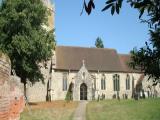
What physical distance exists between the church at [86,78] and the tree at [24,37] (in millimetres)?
13997

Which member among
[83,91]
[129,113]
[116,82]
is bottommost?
[129,113]

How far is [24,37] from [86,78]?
20881mm

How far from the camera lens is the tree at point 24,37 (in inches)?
1663

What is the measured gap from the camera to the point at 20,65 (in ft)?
140

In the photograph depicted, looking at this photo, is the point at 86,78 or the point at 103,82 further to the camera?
the point at 103,82

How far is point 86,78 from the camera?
2425 inches

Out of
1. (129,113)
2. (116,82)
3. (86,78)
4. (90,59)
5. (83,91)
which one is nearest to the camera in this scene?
(129,113)

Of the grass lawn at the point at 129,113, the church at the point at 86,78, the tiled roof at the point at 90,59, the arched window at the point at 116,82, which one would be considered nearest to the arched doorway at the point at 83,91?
the church at the point at 86,78

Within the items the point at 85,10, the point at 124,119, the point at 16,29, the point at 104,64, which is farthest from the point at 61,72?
the point at 85,10

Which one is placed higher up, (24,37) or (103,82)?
(24,37)

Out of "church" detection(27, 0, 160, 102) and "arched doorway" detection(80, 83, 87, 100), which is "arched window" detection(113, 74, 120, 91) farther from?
"arched doorway" detection(80, 83, 87, 100)

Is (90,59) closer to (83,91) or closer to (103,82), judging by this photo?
(103,82)

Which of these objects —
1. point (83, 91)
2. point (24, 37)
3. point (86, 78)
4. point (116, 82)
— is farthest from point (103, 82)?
point (24, 37)

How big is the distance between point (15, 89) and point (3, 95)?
8.68ft
